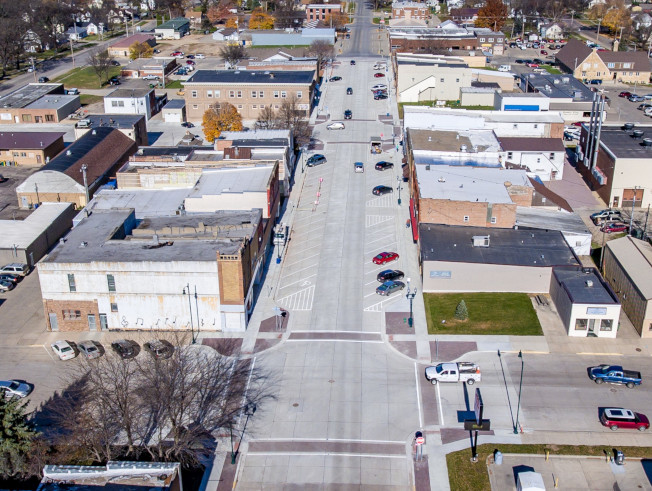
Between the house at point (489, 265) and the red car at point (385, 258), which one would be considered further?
the red car at point (385, 258)

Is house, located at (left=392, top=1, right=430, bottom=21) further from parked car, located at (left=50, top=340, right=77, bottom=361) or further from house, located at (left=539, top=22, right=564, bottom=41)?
parked car, located at (left=50, top=340, right=77, bottom=361)

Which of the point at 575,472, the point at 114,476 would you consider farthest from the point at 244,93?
the point at 575,472

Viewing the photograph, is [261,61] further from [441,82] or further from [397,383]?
[397,383]

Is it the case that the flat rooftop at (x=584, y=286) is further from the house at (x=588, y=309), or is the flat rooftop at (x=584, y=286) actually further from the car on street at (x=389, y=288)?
the car on street at (x=389, y=288)

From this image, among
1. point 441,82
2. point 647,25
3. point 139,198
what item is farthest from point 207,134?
point 647,25

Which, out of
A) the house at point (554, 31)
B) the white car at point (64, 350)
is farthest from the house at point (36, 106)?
the house at point (554, 31)

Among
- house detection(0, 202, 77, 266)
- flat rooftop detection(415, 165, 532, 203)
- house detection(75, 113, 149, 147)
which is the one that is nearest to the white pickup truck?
flat rooftop detection(415, 165, 532, 203)
